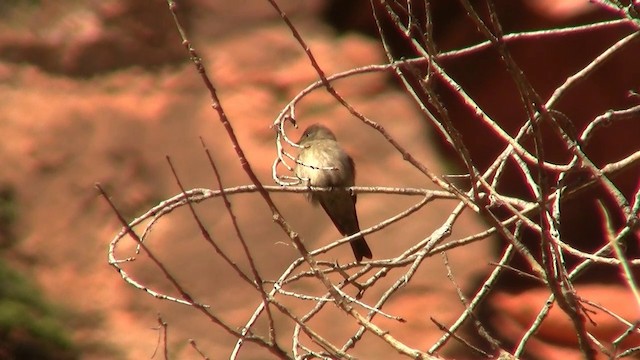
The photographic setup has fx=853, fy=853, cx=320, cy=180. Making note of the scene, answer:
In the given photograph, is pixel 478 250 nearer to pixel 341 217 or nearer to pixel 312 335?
pixel 341 217

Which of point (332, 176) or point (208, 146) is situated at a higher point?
point (208, 146)

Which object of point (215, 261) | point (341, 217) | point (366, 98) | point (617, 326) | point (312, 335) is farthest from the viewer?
point (366, 98)

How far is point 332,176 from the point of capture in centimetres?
508

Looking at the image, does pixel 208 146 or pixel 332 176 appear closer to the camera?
pixel 332 176

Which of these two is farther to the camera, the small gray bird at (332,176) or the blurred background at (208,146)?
the blurred background at (208,146)

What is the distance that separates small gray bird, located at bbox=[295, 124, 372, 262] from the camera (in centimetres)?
507

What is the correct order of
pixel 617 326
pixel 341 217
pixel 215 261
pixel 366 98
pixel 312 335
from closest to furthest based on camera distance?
pixel 312 335
pixel 341 217
pixel 617 326
pixel 215 261
pixel 366 98

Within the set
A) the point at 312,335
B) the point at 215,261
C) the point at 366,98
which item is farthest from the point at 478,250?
the point at 312,335

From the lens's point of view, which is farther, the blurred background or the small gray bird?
the blurred background

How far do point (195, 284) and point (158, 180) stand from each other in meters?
1.02

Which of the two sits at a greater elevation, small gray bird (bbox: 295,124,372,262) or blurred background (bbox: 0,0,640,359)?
blurred background (bbox: 0,0,640,359)

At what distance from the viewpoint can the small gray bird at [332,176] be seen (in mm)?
5074

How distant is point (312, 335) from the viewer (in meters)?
1.85

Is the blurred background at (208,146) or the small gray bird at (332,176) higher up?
the blurred background at (208,146)
